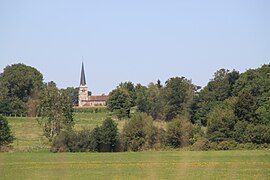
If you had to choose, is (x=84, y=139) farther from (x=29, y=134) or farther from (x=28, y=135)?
(x=29, y=134)

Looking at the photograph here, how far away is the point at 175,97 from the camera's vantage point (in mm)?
104250

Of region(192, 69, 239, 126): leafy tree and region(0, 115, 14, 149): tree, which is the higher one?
region(192, 69, 239, 126): leafy tree

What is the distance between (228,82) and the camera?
107000 millimetres

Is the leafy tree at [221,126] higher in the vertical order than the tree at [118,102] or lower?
lower

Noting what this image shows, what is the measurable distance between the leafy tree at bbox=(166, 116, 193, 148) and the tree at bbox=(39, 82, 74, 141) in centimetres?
981

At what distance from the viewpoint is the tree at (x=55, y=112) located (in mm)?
63844

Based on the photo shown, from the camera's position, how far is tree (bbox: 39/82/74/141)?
6384 cm

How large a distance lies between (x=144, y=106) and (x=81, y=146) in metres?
54.8

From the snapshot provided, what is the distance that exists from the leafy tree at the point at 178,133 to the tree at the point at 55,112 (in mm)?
9805

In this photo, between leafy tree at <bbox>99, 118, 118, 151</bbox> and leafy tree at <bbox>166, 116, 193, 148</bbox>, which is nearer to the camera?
leafy tree at <bbox>99, 118, 118, 151</bbox>

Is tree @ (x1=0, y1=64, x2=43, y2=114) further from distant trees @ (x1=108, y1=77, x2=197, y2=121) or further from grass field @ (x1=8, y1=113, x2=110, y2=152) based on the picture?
grass field @ (x1=8, y1=113, x2=110, y2=152)

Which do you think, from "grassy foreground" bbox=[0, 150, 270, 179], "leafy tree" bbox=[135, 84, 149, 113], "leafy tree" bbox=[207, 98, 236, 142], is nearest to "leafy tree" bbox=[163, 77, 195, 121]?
"leafy tree" bbox=[135, 84, 149, 113]

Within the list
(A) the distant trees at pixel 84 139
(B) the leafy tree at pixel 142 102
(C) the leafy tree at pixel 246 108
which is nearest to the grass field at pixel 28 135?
(A) the distant trees at pixel 84 139

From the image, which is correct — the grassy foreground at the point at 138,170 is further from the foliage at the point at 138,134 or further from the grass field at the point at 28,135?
the grass field at the point at 28,135
